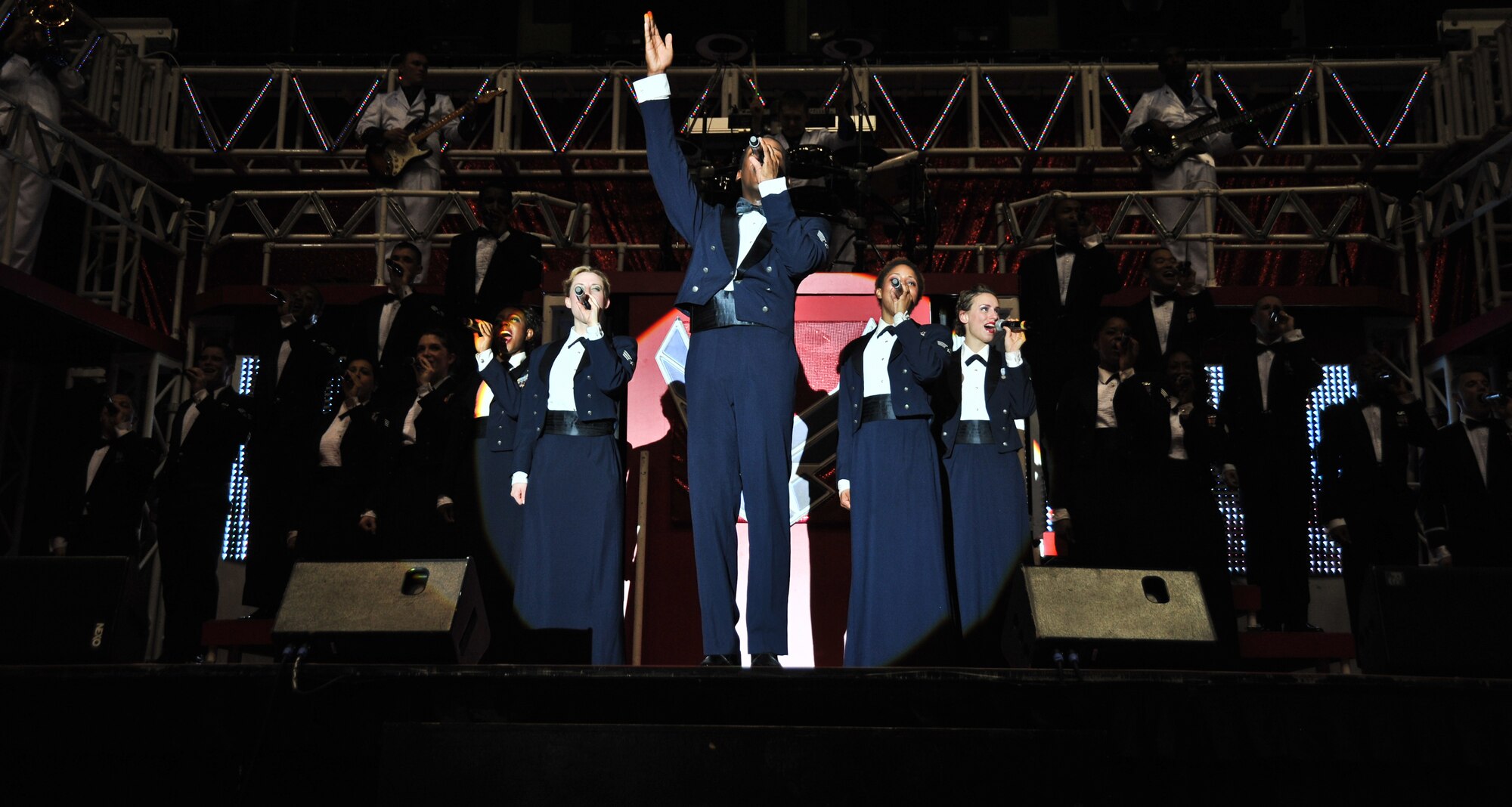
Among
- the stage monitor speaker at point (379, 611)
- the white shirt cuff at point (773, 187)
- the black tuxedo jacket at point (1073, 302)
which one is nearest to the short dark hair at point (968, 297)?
the white shirt cuff at point (773, 187)

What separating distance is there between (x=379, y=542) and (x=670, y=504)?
1371 mm

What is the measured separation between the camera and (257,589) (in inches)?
258

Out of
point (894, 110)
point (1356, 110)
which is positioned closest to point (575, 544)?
point (894, 110)

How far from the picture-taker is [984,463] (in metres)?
5.01

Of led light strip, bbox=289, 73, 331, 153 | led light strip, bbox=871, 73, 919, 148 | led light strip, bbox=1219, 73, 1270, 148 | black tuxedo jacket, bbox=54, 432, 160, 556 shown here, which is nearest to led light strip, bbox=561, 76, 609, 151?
led light strip, bbox=289, 73, 331, 153

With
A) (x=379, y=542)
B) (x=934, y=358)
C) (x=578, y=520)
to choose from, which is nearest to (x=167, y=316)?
(x=379, y=542)

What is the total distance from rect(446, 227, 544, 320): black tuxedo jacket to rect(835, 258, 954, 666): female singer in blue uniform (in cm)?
266

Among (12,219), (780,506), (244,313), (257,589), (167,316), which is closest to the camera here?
(780,506)

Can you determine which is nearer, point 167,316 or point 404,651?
point 404,651

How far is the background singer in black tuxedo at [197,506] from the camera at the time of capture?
21.5 feet

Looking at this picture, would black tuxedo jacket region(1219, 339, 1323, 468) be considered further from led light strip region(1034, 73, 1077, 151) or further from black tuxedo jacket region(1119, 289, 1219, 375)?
led light strip region(1034, 73, 1077, 151)

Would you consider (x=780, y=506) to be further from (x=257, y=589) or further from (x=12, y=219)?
(x=12, y=219)

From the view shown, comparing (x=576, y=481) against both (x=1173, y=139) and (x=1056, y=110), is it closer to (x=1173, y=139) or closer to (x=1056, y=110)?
(x=1173, y=139)

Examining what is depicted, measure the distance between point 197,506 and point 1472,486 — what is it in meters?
6.05
